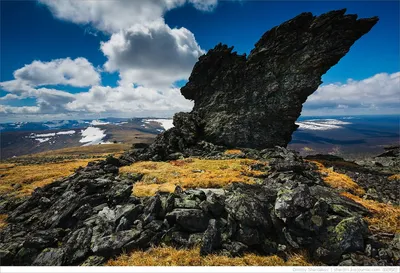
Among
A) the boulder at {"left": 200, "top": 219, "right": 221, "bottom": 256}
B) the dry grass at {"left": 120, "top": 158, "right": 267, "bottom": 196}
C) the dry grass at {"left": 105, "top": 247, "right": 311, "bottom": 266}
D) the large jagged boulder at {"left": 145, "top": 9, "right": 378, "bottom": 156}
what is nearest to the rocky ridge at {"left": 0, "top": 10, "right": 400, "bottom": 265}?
the boulder at {"left": 200, "top": 219, "right": 221, "bottom": 256}

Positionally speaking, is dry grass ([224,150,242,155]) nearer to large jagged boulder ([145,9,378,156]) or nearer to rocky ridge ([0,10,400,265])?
large jagged boulder ([145,9,378,156])

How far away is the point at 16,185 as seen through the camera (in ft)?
129

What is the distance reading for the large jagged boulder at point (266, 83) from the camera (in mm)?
47312

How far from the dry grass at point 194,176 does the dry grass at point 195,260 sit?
10.3 m

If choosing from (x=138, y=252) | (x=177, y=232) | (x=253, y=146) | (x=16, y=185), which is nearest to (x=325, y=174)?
(x=253, y=146)

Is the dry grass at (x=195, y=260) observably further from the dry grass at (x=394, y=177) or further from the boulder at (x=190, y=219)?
the dry grass at (x=394, y=177)

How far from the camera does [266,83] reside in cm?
5438

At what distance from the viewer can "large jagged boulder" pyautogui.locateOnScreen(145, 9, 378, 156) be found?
47312 mm

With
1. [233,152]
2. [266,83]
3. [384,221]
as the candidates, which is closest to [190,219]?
[384,221]

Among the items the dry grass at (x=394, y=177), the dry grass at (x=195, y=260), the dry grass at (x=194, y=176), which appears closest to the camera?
the dry grass at (x=195, y=260)

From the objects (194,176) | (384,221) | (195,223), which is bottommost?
(194,176)

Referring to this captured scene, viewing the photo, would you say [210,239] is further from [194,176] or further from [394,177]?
[394,177]

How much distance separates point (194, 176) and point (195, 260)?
18.6 metres

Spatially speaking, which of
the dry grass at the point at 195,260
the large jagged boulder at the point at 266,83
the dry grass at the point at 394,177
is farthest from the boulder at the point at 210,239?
the large jagged boulder at the point at 266,83
